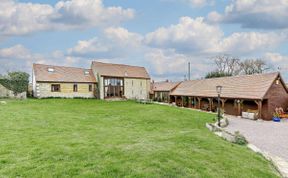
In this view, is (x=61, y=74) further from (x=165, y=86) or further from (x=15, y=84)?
(x=165, y=86)

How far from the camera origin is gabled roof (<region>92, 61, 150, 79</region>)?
39.7 meters

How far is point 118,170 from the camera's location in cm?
571

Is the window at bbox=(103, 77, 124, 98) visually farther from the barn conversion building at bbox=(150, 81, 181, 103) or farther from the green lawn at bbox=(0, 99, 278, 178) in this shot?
the green lawn at bbox=(0, 99, 278, 178)

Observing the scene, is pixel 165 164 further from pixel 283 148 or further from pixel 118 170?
pixel 283 148

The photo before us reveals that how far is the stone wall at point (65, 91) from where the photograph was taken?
34.6 meters

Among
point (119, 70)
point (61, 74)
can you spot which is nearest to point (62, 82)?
point (61, 74)

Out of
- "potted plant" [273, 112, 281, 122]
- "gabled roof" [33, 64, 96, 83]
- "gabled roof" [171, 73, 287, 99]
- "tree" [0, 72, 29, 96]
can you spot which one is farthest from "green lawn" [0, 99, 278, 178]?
"tree" [0, 72, 29, 96]

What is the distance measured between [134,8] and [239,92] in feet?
47.7

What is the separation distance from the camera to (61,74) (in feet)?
122

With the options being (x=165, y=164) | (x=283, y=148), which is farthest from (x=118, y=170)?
(x=283, y=148)

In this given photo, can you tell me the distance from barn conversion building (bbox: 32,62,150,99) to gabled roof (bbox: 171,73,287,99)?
927 centimetres

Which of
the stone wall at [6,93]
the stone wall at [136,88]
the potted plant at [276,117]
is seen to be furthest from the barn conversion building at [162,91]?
the stone wall at [6,93]

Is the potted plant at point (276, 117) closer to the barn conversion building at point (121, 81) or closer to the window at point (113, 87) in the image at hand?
the barn conversion building at point (121, 81)

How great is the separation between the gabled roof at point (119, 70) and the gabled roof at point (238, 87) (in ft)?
32.2
